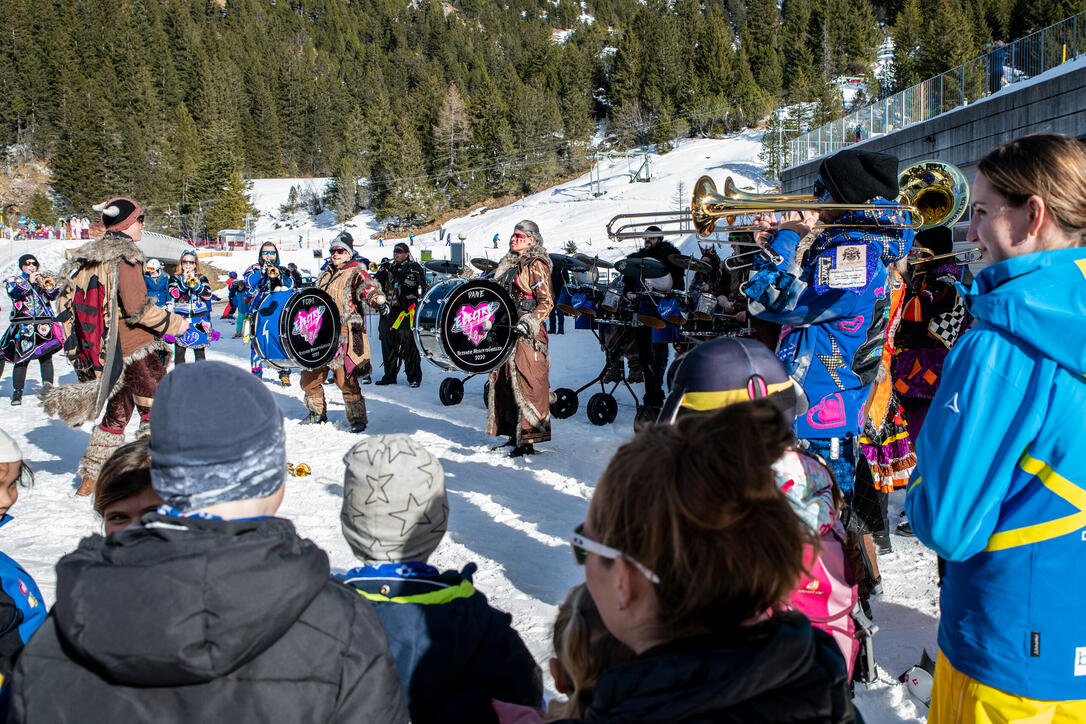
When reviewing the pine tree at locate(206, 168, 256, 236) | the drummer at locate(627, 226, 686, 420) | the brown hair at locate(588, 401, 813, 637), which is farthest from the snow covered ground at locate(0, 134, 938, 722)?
the pine tree at locate(206, 168, 256, 236)

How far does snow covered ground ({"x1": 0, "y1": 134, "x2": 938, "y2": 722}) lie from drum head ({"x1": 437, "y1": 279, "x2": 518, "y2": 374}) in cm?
89

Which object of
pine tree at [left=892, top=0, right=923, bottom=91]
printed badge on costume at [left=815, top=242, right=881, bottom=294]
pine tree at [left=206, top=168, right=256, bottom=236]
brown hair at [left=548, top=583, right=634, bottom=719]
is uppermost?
pine tree at [left=892, top=0, right=923, bottom=91]

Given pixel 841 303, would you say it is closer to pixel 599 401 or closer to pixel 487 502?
pixel 487 502

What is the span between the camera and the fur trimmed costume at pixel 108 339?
17.3 ft

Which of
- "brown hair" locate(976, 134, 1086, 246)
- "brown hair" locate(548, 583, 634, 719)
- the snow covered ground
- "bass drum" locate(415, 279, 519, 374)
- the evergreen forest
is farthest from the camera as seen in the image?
the evergreen forest

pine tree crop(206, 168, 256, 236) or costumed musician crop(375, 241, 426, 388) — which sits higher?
pine tree crop(206, 168, 256, 236)

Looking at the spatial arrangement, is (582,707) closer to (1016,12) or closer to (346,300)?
(346,300)

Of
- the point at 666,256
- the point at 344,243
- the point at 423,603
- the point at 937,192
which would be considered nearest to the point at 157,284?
the point at 344,243

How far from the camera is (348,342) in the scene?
8.08 meters

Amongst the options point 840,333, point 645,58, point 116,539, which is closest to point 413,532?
point 116,539

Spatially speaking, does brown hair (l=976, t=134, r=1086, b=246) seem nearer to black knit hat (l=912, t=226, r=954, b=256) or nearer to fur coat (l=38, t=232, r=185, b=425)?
black knit hat (l=912, t=226, r=954, b=256)

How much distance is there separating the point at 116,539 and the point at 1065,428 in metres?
1.76

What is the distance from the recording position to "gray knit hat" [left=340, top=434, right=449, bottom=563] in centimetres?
188

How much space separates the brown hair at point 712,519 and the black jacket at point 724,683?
38 mm
